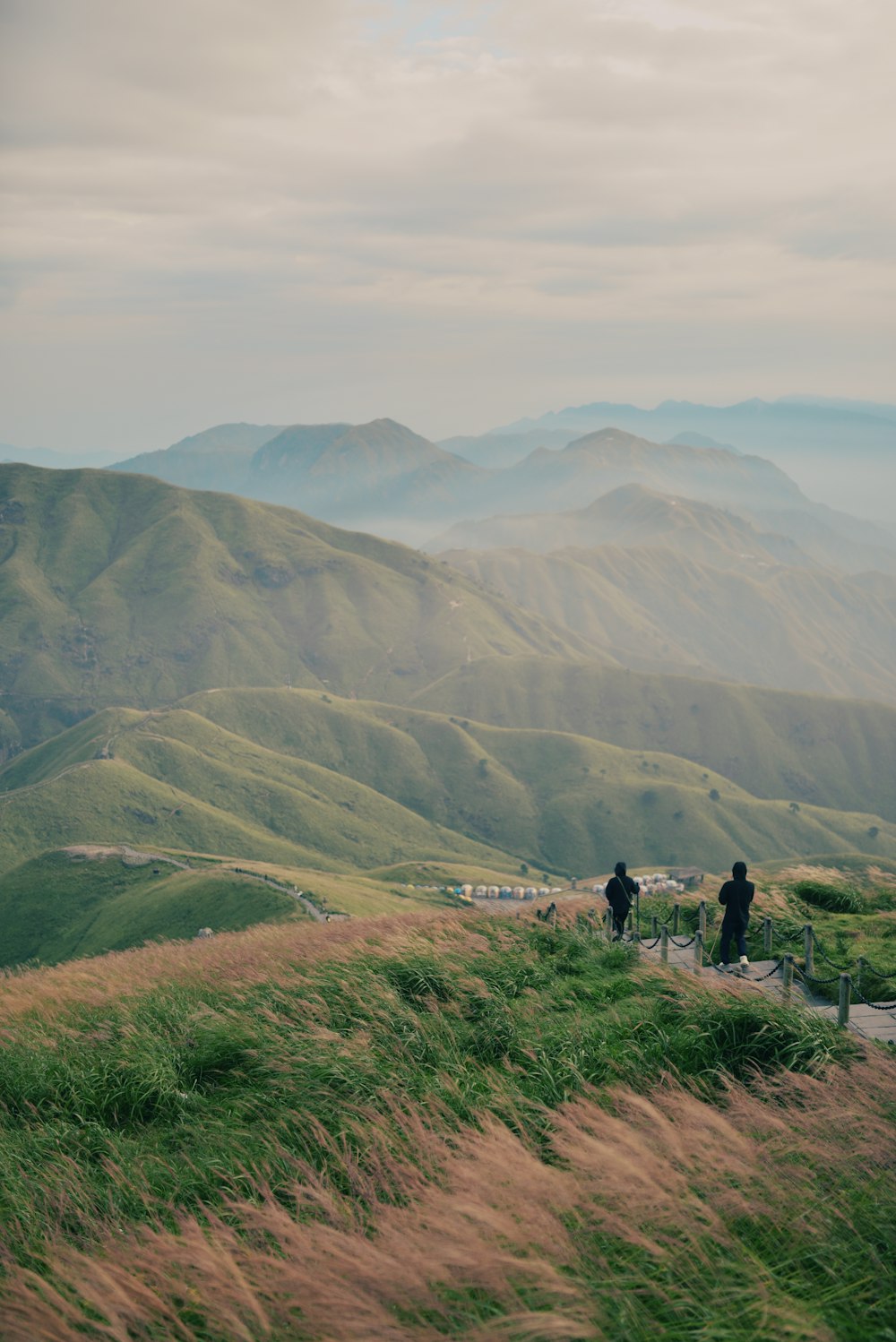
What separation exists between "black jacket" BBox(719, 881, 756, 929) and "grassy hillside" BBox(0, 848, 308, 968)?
239ft

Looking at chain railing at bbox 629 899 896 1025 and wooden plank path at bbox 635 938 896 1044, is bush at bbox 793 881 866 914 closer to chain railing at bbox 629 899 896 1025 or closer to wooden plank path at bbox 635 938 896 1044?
chain railing at bbox 629 899 896 1025

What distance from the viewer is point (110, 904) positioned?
12200 cm

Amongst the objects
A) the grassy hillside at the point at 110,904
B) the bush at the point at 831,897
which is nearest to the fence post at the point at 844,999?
the bush at the point at 831,897

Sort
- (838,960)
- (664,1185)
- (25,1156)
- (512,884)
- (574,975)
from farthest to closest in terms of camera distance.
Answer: (512,884) → (838,960) → (574,975) → (25,1156) → (664,1185)

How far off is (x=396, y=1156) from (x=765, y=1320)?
3821 millimetres

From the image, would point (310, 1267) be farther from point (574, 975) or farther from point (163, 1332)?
point (574, 975)

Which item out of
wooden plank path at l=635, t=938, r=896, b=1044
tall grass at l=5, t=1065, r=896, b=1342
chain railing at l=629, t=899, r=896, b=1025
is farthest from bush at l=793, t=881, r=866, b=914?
tall grass at l=5, t=1065, r=896, b=1342

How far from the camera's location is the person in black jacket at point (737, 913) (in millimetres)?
17719

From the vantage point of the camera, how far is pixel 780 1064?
10.1m

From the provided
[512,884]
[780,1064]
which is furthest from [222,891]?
[780,1064]

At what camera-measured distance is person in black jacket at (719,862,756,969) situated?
17.7 m

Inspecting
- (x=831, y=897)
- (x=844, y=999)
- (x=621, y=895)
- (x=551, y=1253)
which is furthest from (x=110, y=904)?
(x=551, y=1253)

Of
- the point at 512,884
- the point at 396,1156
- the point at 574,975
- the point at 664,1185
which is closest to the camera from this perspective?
the point at 664,1185

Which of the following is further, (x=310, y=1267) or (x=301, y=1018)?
(x=301, y=1018)
